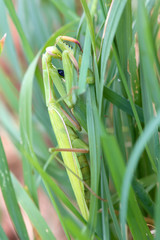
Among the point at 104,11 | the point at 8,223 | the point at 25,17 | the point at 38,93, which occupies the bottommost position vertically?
the point at 8,223

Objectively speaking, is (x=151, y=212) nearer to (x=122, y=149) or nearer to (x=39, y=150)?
(x=122, y=149)

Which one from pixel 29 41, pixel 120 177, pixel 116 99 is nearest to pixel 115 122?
pixel 116 99

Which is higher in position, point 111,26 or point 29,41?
point 29,41

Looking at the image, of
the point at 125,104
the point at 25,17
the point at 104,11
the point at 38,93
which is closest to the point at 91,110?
the point at 125,104

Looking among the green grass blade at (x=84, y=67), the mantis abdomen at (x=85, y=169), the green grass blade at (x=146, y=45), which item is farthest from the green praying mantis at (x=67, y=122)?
the green grass blade at (x=146, y=45)

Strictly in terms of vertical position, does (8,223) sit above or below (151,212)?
below

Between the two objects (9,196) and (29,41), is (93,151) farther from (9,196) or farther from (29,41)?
(29,41)
